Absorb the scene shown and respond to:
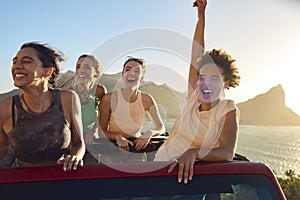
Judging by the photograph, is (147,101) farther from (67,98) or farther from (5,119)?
(5,119)

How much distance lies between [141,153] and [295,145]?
12.0 m

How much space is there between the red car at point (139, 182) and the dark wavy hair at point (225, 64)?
99cm

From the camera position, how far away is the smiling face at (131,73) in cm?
388

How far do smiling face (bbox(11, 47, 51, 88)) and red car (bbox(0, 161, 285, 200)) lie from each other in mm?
814

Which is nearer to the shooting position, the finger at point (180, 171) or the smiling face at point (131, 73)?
the finger at point (180, 171)

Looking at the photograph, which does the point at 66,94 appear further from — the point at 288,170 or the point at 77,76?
the point at 288,170

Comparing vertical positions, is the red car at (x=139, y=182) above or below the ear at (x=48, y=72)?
below

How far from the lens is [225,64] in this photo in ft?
9.69

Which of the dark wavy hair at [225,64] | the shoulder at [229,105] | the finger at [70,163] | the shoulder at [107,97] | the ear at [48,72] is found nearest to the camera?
the finger at [70,163]

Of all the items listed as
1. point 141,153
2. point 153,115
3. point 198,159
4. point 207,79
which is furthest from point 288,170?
point 198,159

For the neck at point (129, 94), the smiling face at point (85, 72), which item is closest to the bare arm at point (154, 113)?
the neck at point (129, 94)

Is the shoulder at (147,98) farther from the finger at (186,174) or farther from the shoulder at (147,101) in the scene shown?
the finger at (186,174)

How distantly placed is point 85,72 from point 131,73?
0.53 metres

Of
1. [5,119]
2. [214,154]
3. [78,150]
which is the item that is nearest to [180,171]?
[214,154]
